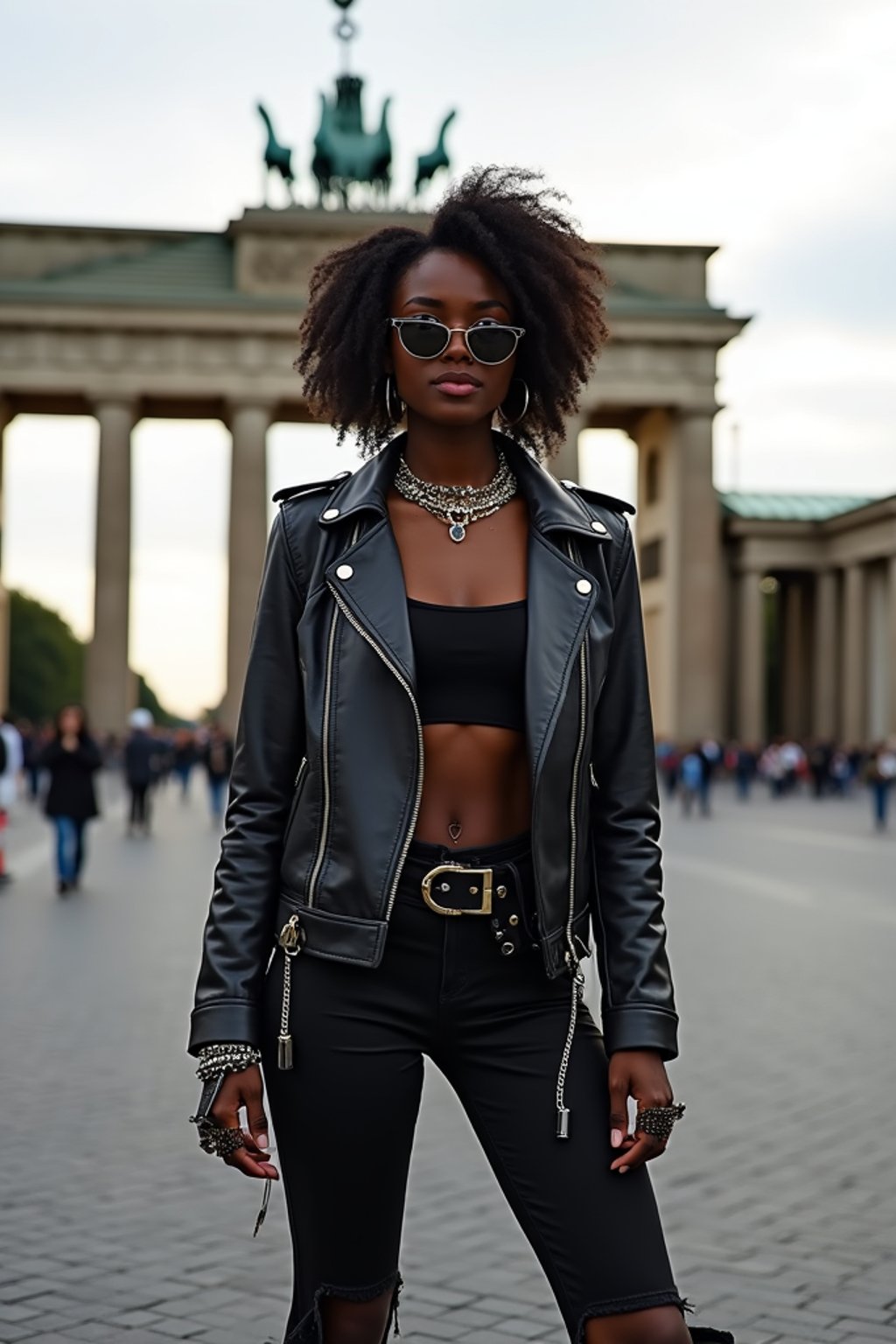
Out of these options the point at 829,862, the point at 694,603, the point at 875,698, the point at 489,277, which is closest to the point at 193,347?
the point at 694,603

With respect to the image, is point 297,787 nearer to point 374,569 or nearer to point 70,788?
point 374,569

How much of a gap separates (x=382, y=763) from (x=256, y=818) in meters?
0.29

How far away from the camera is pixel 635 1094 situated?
11.1ft

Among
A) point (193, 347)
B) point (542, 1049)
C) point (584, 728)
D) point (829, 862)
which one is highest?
point (193, 347)

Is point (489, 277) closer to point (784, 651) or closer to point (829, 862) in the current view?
point (829, 862)

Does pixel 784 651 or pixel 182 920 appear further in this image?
pixel 784 651

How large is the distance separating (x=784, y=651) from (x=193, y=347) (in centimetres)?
2976

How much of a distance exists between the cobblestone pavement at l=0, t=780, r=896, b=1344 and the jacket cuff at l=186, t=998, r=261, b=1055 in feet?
7.59

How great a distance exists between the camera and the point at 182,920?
1741 cm

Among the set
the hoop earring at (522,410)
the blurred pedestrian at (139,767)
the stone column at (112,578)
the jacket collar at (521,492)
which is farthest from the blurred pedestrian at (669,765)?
the jacket collar at (521,492)

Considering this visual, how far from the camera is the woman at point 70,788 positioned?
20438 millimetres

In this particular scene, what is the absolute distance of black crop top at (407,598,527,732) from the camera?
3.42 meters

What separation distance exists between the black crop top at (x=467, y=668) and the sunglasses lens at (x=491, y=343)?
486mm

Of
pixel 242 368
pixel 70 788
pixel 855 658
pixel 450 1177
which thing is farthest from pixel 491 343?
pixel 855 658
